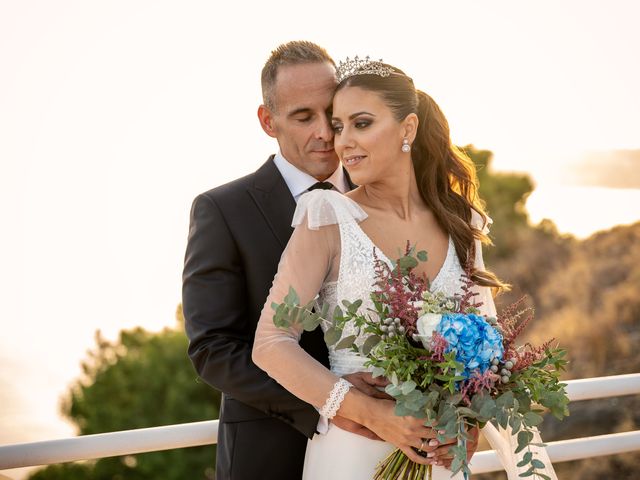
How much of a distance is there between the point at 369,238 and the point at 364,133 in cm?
31

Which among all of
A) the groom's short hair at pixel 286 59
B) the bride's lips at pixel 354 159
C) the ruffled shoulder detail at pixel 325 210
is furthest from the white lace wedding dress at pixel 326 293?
the groom's short hair at pixel 286 59

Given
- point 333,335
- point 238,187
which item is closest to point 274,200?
point 238,187

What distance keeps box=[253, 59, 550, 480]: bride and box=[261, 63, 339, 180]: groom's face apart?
0.21m

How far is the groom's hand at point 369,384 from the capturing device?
2477mm

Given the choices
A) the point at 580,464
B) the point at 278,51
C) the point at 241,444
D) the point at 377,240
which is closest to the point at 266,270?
the point at 377,240

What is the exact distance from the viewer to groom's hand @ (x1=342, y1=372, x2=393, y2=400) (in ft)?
8.13

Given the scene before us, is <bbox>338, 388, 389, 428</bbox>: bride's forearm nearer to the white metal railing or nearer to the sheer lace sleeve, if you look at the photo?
the sheer lace sleeve

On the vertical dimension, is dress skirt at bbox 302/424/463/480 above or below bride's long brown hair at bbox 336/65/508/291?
below

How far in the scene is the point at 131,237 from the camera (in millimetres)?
20906

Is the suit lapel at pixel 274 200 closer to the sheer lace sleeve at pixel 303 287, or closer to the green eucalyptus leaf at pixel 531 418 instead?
the sheer lace sleeve at pixel 303 287

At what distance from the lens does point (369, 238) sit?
2598 mm

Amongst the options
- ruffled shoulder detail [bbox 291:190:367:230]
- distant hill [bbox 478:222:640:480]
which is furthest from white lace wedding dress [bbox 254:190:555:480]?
distant hill [bbox 478:222:640:480]

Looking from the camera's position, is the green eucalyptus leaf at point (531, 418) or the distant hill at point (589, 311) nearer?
the green eucalyptus leaf at point (531, 418)

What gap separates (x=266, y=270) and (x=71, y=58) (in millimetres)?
21739
